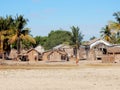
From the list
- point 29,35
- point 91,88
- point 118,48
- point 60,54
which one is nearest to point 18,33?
point 29,35

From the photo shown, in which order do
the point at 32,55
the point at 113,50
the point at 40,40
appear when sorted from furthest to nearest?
the point at 40,40 < the point at 32,55 < the point at 113,50

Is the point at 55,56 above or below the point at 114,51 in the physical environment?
below

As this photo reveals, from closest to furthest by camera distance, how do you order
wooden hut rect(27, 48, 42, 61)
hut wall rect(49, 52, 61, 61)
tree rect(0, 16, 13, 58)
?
tree rect(0, 16, 13, 58), wooden hut rect(27, 48, 42, 61), hut wall rect(49, 52, 61, 61)

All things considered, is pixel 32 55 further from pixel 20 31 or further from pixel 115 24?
pixel 115 24

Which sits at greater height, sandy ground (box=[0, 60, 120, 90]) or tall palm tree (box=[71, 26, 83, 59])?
tall palm tree (box=[71, 26, 83, 59])

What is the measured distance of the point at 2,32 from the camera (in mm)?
94688

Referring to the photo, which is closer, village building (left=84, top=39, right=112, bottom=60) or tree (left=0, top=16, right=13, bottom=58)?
tree (left=0, top=16, right=13, bottom=58)

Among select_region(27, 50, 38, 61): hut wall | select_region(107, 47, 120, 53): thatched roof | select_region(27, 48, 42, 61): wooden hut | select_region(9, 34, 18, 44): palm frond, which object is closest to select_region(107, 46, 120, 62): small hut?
select_region(107, 47, 120, 53): thatched roof

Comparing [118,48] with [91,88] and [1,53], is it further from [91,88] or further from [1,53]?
[91,88]

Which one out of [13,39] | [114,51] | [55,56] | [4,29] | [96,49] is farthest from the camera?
[96,49]

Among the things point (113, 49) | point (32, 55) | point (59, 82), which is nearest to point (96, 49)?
point (113, 49)

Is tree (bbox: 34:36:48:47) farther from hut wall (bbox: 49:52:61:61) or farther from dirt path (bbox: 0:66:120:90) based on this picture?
dirt path (bbox: 0:66:120:90)

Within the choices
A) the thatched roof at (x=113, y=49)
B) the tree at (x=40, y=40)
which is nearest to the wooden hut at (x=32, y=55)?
the thatched roof at (x=113, y=49)

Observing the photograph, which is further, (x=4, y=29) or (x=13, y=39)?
(x=4, y=29)
